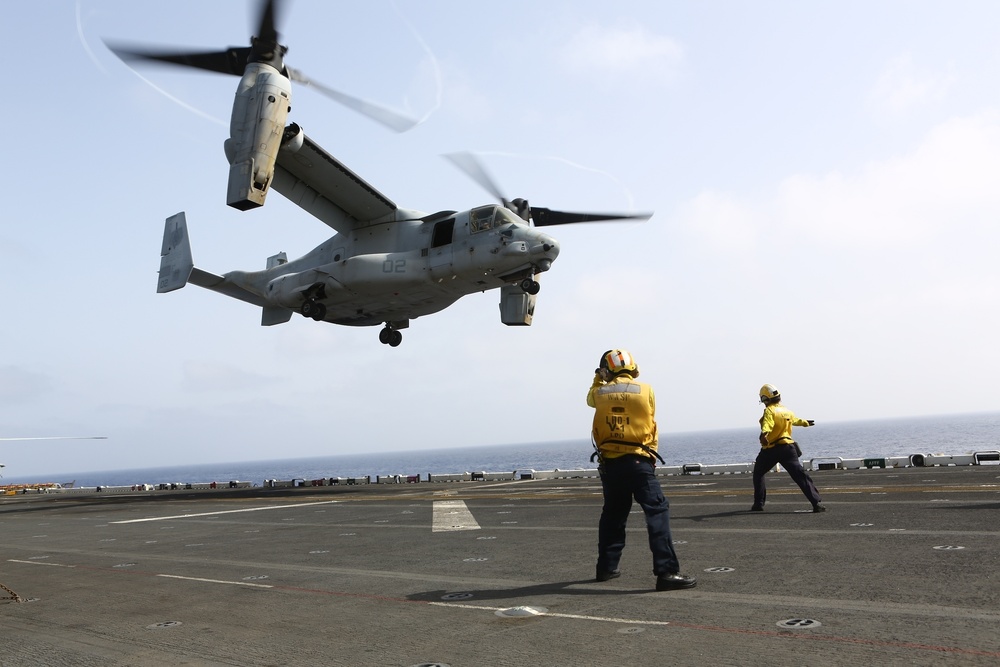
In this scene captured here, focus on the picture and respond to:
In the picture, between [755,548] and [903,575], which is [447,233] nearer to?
[755,548]

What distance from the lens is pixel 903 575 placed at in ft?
21.8

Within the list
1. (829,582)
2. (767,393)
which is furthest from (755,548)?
(767,393)

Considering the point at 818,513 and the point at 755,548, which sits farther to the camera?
the point at 818,513

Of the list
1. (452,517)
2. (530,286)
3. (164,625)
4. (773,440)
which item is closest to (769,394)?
(773,440)

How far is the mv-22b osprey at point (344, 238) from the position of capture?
1041 inches

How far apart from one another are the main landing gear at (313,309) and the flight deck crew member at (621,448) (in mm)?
27778

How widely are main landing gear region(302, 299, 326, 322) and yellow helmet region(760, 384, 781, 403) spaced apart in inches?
941

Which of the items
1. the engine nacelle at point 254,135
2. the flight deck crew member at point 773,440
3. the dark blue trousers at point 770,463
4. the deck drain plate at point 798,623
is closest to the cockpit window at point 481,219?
the engine nacelle at point 254,135

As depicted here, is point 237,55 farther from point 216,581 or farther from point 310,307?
point 216,581

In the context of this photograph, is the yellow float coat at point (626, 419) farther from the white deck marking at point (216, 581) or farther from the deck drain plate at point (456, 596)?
the white deck marking at point (216, 581)

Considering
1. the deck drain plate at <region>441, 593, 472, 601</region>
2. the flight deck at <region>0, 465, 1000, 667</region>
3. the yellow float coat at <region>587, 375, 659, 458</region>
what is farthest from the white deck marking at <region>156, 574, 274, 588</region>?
the yellow float coat at <region>587, 375, 659, 458</region>

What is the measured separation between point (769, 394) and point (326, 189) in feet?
78.0

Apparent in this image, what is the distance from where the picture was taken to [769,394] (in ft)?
45.1

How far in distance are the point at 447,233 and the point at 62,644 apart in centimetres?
2566
